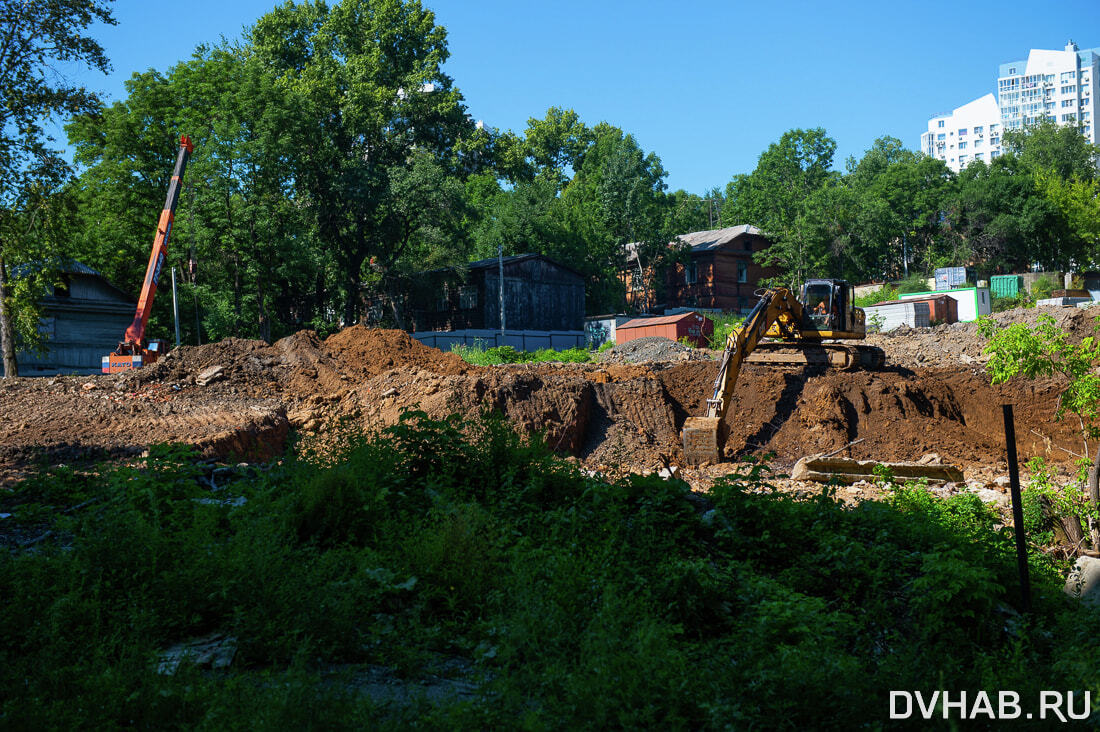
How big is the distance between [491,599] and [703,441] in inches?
Answer: 379

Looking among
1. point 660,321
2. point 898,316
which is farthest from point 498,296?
point 898,316

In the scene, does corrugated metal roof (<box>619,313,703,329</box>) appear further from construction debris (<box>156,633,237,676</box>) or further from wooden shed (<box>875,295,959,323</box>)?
construction debris (<box>156,633,237,676</box>)

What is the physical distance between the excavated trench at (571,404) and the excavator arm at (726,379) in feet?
2.20

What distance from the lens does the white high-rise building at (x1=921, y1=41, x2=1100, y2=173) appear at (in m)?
150

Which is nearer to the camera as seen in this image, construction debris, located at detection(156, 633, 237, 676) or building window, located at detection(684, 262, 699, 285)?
construction debris, located at detection(156, 633, 237, 676)

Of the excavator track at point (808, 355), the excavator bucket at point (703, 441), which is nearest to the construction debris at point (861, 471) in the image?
the excavator bucket at point (703, 441)

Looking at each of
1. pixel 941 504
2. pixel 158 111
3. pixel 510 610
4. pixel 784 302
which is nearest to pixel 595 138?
pixel 158 111

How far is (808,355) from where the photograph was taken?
1844 centimetres

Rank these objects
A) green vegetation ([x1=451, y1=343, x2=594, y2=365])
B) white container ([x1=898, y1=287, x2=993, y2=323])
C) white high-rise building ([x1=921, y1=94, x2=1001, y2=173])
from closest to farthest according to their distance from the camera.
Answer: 1. green vegetation ([x1=451, y1=343, x2=594, y2=365])
2. white container ([x1=898, y1=287, x2=993, y2=323])
3. white high-rise building ([x1=921, y1=94, x2=1001, y2=173])

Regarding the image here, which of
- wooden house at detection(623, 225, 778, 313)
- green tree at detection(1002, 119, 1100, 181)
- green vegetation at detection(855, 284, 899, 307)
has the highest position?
green tree at detection(1002, 119, 1100, 181)

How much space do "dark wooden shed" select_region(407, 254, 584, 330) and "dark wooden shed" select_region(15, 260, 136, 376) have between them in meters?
13.3

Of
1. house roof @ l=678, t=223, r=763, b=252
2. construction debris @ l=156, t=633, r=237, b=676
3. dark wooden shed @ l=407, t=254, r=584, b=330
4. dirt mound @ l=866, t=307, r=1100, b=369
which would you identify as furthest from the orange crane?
house roof @ l=678, t=223, r=763, b=252

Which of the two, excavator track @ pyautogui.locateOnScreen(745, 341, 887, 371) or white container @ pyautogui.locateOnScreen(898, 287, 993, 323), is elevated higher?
white container @ pyautogui.locateOnScreen(898, 287, 993, 323)

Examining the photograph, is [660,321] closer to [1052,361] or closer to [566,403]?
[566,403]
